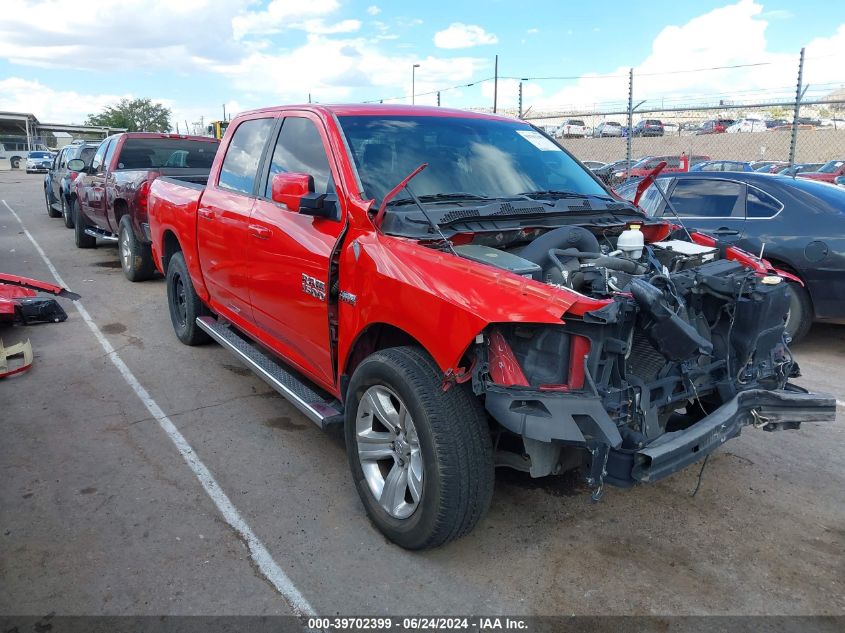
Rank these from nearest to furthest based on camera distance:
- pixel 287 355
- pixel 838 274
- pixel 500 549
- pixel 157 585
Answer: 1. pixel 157 585
2. pixel 500 549
3. pixel 287 355
4. pixel 838 274

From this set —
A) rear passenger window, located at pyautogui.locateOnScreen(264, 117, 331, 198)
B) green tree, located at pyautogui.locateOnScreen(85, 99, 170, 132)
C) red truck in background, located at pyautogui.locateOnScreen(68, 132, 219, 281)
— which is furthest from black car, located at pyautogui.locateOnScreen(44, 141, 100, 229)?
green tree, located at pyautogui.locateOnScreen(85, 99, 170, 132)

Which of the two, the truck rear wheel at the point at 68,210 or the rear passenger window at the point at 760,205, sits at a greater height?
the rear passenger window at the point at 760,205

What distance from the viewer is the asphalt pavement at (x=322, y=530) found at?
2871 millimetres

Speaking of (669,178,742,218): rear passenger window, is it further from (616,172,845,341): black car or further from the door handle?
the door handle

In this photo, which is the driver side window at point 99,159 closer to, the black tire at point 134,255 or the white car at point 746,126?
the black tire at point 134,255

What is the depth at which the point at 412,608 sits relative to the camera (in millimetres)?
2799

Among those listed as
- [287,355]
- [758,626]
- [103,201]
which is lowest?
[758,626]

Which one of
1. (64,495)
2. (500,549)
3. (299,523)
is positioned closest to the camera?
(500,549)

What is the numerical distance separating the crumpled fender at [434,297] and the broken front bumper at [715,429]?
0.65m

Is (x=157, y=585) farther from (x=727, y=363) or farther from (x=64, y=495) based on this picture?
(x=727, y=363)

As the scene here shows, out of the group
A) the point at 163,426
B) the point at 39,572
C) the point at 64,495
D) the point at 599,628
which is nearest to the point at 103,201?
the point at 163,426

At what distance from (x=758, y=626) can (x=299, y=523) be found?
212 cm

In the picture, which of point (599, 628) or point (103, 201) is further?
point (103, 201)

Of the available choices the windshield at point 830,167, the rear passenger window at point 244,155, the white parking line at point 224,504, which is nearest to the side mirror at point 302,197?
the rear passenger window at point 244,155
